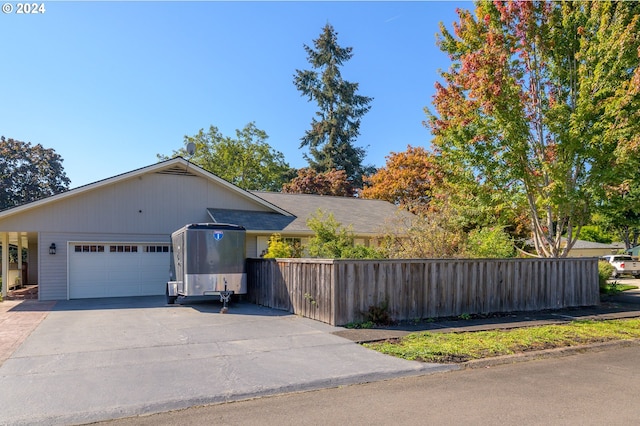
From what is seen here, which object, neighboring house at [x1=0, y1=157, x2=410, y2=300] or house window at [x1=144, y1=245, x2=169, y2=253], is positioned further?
house window at [x1=144, y1=245, x2=169, y2=253]

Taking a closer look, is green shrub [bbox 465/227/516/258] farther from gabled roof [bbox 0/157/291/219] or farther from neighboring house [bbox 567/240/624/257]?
neighboring house [bbox 567/240/624/257]

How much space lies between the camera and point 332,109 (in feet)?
153

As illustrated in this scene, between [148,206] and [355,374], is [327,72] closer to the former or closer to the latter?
[148,206]

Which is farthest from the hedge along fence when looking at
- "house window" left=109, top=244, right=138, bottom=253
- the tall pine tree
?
the tall pine tree

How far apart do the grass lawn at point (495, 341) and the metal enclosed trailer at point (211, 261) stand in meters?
6.15

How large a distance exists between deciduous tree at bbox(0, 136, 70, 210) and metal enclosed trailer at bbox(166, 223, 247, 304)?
104ft

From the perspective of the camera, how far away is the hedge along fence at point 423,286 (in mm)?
10148

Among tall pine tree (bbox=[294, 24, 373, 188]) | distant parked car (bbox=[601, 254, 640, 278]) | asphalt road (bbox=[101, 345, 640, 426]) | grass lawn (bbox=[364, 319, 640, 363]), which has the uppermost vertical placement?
tall pine tree (bbox=[294, 24, 373, 188])

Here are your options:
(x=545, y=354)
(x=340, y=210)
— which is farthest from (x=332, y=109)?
(x=545, y=354)

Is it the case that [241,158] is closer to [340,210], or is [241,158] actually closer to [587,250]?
[340,210]

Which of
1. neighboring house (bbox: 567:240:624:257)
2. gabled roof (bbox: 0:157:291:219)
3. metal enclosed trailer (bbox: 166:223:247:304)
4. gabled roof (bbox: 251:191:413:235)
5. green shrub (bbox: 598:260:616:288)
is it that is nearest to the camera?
metal enclosed trailer (bbox: 166:223:247:304)

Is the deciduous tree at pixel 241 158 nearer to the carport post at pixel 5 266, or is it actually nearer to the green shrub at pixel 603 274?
the carport post at pixel 5 266

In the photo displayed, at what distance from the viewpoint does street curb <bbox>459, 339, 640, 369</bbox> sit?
6926 mm

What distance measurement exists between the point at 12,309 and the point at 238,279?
7.22 m
